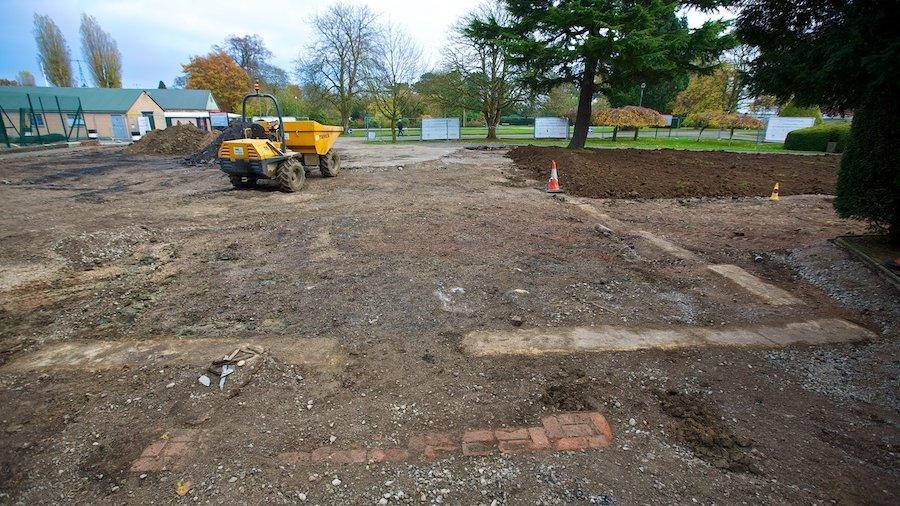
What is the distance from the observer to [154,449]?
108 inches

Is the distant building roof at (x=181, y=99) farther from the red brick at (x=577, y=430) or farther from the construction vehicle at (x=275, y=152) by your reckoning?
the red brick at (x=577, y=430)

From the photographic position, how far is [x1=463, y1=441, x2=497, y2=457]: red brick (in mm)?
2682

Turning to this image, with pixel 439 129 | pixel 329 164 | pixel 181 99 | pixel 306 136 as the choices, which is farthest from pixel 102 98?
pixel 306 136

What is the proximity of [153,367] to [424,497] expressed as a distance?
2655 millimetres

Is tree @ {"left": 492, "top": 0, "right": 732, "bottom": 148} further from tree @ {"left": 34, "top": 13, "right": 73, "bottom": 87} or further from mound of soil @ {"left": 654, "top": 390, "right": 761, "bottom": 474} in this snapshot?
tree @ {"left": 34, "top": 13, "right": 73, "bottom": 87}

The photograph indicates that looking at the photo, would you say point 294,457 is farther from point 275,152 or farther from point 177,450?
point 275,152

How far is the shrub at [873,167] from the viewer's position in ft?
17.5

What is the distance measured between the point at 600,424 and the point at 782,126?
32.2m

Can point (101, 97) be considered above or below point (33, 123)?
above

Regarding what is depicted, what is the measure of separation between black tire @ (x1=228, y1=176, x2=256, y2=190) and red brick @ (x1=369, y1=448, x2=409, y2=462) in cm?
1026

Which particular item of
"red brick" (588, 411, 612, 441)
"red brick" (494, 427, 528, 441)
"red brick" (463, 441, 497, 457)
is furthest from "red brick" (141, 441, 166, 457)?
"red brick" (588, 411, 612, 441)

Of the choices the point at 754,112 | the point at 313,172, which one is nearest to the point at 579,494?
the point at 313,172

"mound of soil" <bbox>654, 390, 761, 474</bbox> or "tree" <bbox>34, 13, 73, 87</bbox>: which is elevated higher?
"tree" <bbox>34, 13, 73, 87</bbox>

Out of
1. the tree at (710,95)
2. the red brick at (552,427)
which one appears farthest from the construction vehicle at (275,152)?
the tree at (710,95)
